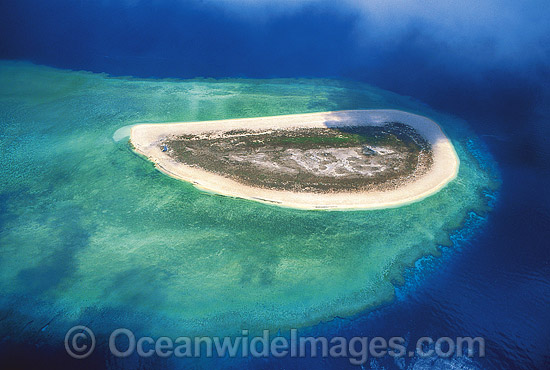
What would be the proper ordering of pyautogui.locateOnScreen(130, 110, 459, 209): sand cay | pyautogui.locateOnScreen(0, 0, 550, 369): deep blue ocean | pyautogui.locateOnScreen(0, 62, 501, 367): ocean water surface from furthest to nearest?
pyautogui.locateOnScreen(130, 110, 459, 209): sand cay
pyautogui.locateOnScreen(0, 62, 501, 367): ocean water surface
pyautogui.locateOnScreen(0, 0, 550, 369): deep blue ocean

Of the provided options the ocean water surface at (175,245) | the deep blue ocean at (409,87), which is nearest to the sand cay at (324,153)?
the ocean water surface at (175,245)

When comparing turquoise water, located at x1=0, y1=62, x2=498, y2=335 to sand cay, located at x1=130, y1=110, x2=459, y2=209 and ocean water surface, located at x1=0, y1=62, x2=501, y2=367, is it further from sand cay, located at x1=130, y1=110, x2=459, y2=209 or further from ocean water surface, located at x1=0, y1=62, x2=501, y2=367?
sand cay, located at x1=130, y1=110, x2=459, y2=209

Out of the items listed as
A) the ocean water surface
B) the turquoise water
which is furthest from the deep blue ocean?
the turquoise water

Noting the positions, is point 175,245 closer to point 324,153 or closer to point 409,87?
point 324,153

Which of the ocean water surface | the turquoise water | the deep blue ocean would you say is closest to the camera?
the deep blue ocean

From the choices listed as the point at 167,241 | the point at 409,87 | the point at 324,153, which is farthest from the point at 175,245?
the point at 409,87

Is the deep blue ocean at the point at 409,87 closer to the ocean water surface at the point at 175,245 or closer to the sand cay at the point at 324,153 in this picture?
the ocean water surface at the point at 175,245

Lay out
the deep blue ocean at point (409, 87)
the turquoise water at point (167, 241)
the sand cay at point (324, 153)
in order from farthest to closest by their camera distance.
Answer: the sand cay at point (324, 153), the turquoise water at point (167, 241), the deep blue ocean at point (409, 87)
